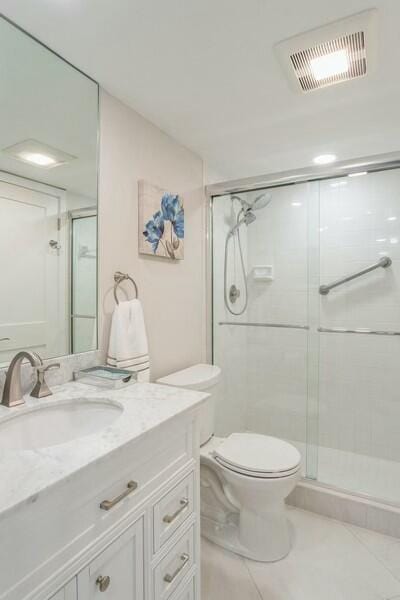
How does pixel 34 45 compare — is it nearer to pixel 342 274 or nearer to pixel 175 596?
pixel 175 596

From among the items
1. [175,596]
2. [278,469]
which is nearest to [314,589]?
[278,469]

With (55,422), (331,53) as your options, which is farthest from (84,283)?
(331,53)

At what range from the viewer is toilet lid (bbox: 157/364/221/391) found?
5.88 feet

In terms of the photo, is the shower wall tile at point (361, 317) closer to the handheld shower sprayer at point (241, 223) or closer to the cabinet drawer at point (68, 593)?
the handheld shower sprayer at point (241, 223)

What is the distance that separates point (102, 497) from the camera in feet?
2.67

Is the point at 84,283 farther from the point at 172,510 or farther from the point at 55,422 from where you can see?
the point at 172,510

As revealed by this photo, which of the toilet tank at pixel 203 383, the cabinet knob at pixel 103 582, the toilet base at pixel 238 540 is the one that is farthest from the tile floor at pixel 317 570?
the cabinet knob at pixel 103 582

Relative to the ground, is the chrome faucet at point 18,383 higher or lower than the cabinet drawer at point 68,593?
higher

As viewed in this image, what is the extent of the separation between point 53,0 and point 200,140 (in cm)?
112

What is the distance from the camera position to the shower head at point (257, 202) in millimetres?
2590

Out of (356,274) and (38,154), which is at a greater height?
(38,154)

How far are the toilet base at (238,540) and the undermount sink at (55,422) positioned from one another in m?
1.11

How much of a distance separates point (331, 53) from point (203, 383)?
1.58 metres

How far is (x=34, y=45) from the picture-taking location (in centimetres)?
127
